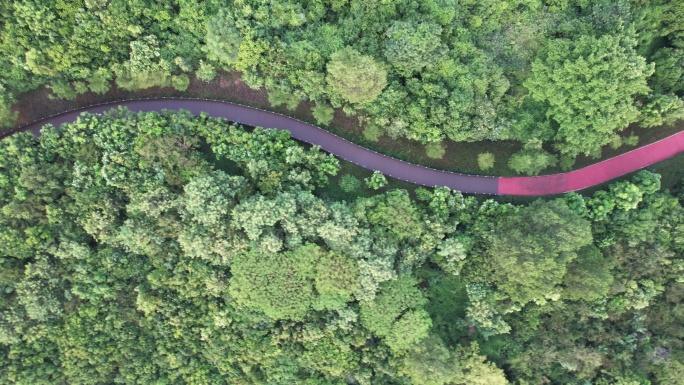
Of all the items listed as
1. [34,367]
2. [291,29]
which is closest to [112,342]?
[34,367]

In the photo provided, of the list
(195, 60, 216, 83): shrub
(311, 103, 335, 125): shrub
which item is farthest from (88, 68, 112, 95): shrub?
(311, 103, 335, 125): shrub

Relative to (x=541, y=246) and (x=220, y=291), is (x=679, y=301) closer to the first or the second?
(x=541, y=246)

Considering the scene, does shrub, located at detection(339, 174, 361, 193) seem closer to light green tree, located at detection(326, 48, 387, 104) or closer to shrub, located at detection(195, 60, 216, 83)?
light green tree, located at detection(326, 48, 387, 104)

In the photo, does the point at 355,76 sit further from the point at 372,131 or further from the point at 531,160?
the point at 531,160

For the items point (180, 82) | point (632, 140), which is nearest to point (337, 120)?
point (180, 82)

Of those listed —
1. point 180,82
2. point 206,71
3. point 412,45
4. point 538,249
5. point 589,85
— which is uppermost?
point 412,45

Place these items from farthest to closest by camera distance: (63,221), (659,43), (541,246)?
(659,43) → (63,221) → (541,246)

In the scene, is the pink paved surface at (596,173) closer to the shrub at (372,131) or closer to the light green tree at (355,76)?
the shrub at (372,131)
